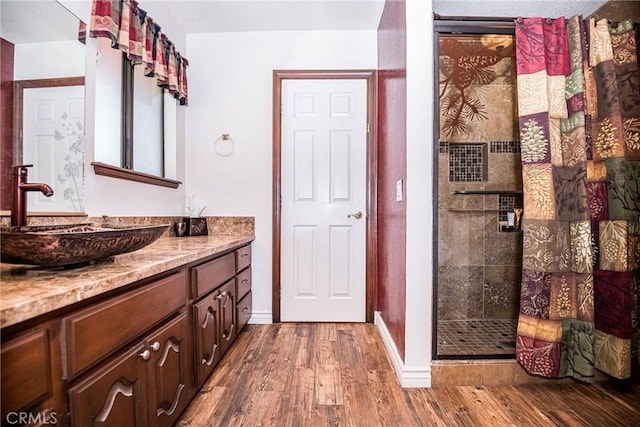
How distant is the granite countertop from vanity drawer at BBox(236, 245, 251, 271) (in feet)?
3.45

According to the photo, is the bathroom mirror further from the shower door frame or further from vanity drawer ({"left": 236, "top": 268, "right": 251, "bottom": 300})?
the shower door frame

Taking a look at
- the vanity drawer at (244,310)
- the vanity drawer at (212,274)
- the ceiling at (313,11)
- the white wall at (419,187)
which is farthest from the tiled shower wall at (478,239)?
the vanity drawer at (212,274)

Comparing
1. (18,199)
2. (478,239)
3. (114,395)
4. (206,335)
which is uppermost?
(18,199)

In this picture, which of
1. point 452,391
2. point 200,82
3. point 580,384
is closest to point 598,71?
point 580,384

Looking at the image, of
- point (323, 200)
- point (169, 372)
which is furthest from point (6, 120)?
point (323, 200)

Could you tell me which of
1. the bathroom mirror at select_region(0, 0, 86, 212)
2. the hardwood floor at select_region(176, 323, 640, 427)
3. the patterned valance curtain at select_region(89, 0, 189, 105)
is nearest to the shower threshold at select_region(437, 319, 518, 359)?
the hardwood floor at select_region(176, 323, 640, 427)

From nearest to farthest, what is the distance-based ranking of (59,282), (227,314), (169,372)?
(59,282) → (169,372) → (227,314)

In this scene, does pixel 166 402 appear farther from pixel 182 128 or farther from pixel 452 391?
pixel 182 128

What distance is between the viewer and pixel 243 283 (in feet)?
8.32

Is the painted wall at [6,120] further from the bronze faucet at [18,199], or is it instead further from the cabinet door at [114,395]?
the cabinet door at [114,395]

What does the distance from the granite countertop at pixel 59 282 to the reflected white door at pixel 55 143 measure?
493 millimetres

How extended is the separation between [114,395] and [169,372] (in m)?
0.37

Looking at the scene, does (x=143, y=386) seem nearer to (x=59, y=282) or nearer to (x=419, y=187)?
(x=59, y=282)

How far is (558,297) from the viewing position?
1730mm
